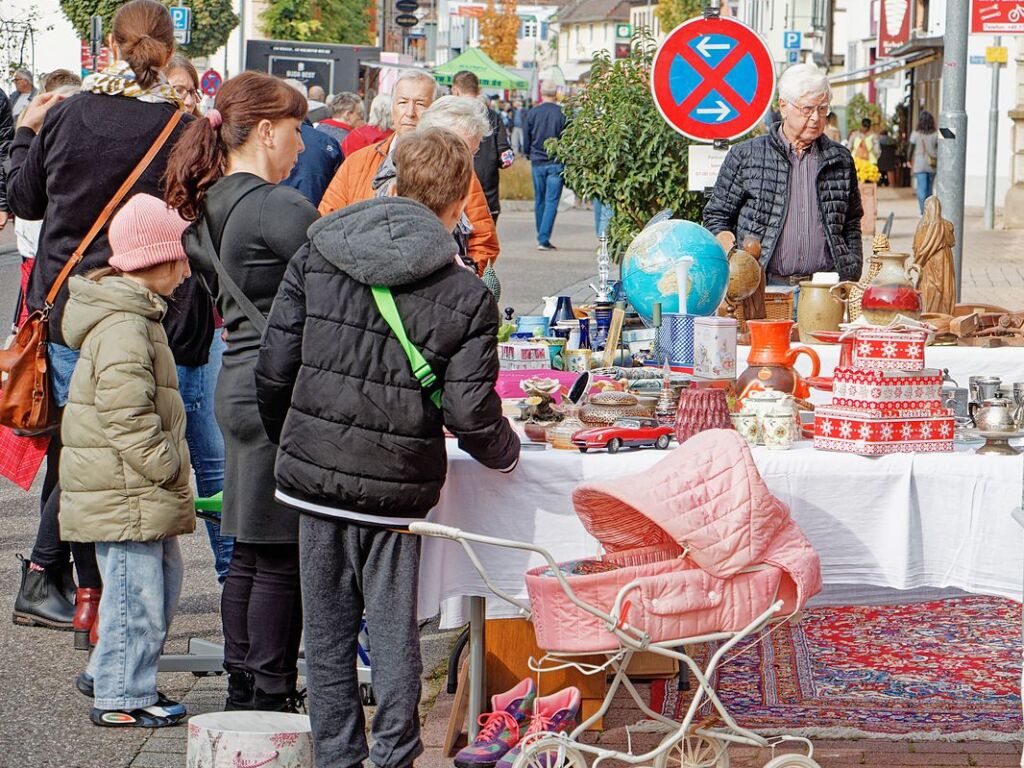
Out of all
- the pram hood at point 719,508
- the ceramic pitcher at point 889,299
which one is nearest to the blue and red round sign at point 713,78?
the ceramic pitcher at point 889,299

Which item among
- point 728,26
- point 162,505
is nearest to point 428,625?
point 162,505

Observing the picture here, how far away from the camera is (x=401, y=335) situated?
376 centimetres

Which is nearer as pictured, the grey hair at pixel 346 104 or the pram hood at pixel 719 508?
the pram hood at pixel 719 508

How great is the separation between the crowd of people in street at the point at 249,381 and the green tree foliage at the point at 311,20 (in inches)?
2076

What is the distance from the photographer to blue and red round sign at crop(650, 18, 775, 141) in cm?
809

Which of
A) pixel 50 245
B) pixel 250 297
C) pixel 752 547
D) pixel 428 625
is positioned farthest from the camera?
pixel 428 625

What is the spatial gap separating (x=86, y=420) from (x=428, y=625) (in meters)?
1.86

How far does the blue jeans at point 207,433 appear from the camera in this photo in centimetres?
553

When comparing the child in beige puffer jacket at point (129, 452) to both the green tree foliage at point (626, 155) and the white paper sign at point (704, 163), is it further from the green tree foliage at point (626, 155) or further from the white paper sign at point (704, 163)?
the green tree foliage at point (626, 155)

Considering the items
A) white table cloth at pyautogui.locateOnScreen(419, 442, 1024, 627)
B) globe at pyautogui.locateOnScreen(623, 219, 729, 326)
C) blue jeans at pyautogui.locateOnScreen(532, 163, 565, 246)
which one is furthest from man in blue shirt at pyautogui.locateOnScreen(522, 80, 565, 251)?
white table cloth at pyautogui.locateOnScreen(419, 442, 1024, 627)

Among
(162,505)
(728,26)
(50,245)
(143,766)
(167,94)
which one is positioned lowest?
(143,766)

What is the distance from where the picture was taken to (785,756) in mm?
3990

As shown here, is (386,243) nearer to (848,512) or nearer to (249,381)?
(249,381)

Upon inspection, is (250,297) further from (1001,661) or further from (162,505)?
(1001,661)
